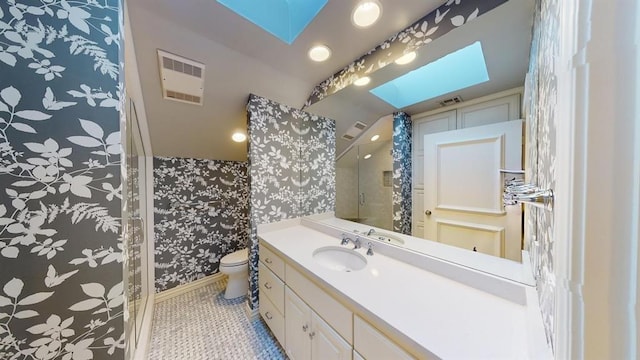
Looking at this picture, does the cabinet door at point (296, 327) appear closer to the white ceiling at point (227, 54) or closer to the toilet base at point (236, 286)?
the toilet base at point (236, 286)

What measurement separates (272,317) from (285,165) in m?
1.25

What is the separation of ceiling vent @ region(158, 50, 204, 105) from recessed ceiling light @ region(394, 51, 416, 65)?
1.32 metres

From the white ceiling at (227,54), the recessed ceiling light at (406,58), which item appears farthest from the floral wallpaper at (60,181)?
the recessed ceiling light at (406,58)

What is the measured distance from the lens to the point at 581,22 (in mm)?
254

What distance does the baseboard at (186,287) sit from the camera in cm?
201

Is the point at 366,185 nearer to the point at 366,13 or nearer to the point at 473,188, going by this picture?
the point at 473,188

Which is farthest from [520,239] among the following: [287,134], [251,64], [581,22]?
[251,64]

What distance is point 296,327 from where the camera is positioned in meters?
1.18

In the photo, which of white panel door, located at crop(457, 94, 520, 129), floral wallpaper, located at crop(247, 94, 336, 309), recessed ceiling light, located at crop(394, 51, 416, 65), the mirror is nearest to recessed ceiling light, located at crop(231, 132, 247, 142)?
floral wallpaper, located at crop(247, 94, 336, 309)

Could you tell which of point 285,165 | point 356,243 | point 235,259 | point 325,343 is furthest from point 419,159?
point 235,259

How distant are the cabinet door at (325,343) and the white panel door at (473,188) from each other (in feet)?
2.35

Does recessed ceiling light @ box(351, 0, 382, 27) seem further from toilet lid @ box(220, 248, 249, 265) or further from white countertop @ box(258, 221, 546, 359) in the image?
toilet lid @ box(220, 248, 249, 265)

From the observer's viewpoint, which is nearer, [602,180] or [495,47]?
[602,180]

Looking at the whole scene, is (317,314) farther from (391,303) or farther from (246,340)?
(246,340)
